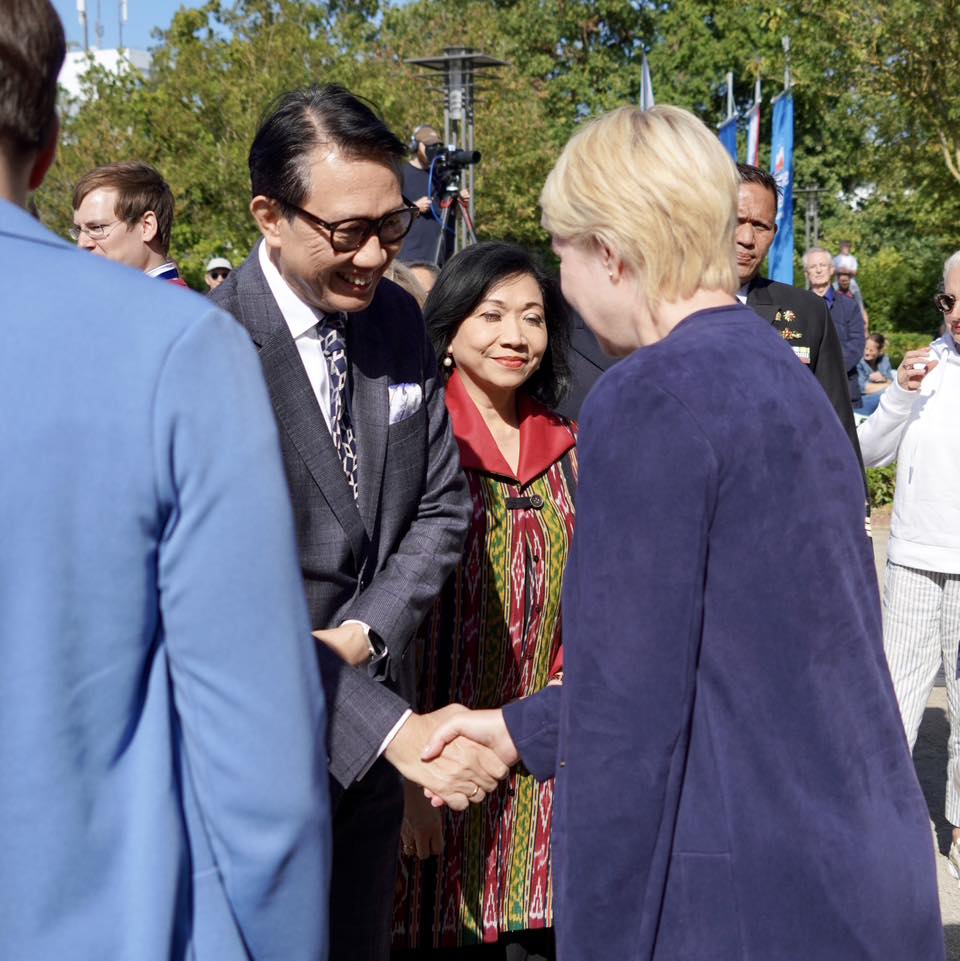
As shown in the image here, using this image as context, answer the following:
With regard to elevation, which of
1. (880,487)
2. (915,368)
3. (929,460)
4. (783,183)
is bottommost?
(880,487)

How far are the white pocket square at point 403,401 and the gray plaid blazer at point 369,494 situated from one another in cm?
1

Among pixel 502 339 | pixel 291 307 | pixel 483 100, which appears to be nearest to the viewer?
pixel 291 307

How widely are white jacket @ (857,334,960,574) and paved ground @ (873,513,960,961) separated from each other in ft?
A: 3.31

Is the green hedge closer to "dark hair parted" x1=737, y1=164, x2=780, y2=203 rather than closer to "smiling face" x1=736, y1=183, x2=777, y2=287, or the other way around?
"dark hair parted" x1=737, y1=164, x2=780, y2=203

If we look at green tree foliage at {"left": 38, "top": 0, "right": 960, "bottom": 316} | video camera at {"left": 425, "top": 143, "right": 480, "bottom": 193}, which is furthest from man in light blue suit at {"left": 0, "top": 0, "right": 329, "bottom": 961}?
green tree foliage at {"left": 38, "top": 0, "right": 960, "bottom": 316}

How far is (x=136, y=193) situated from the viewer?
4.88 meters

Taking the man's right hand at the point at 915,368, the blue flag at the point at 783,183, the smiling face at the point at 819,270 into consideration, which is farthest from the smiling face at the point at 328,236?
the blue flag at the point at 783,183

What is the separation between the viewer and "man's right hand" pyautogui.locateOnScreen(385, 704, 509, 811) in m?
2.66

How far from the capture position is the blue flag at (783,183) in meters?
15.3

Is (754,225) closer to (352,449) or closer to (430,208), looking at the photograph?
(352,449)

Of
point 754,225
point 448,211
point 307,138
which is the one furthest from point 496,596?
point 448,211

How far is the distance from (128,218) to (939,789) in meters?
4.17

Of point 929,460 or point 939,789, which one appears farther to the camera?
point 939,789

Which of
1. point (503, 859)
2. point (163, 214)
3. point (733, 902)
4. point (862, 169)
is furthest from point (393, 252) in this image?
point (862, 169)
